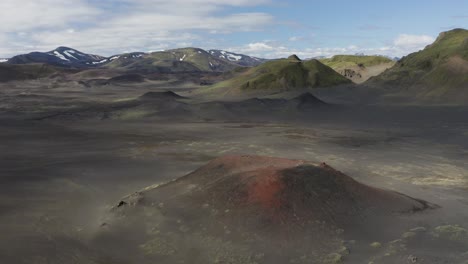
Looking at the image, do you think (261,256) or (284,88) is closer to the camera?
(261,256)

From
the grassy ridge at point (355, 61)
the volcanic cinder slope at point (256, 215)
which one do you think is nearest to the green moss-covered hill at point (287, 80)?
the grassy ridge at point (355, 61)

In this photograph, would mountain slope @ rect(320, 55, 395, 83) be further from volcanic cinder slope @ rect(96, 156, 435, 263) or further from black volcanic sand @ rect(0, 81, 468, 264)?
volcanic cinder slope @ rect(96, 156, 435, 263)

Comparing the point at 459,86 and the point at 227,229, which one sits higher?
the point at 459,86

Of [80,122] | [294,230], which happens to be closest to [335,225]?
[294,230]

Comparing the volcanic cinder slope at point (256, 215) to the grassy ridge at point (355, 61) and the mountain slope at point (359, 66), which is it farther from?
the grassy ridge at point (355, 61)

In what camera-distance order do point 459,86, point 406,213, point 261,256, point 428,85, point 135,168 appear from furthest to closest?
point 428,85 → point 459,86 → point 135,168 → point 406,213 → point 261,256

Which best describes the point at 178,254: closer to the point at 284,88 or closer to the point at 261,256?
the point at 261,256

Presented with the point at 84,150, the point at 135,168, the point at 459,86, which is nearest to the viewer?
the point at 135,168

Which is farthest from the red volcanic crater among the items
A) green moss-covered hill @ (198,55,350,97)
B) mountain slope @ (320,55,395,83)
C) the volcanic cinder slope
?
mountain slope @ (320,55,395,83)
